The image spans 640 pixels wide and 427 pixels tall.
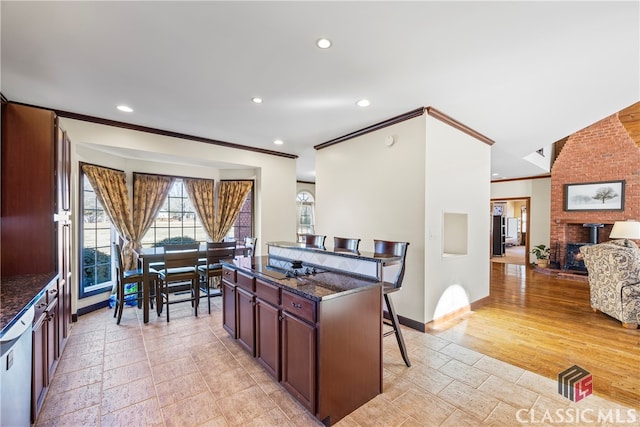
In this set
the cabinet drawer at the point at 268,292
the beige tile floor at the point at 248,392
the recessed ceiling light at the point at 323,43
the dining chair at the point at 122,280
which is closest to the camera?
the beige tile floor at the point at 248,392

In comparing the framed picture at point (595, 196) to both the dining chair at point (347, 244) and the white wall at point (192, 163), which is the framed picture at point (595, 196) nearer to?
the dining chair at point (347, 244)

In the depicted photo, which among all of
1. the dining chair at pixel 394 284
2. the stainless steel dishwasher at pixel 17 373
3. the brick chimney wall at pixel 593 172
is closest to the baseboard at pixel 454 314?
the dining chair at pixel 394 284

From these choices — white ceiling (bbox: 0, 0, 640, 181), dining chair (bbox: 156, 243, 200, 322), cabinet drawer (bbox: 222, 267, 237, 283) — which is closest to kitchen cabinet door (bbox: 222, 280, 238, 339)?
cabinet drawer (bbox: 222, 267, 237, 283)

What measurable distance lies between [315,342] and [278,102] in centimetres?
259

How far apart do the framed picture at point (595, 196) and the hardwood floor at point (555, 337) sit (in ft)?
8.39

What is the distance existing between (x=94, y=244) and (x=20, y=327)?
3488 millimetres

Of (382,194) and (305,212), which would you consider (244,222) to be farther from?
(305,212)

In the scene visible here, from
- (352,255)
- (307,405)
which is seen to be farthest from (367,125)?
(307,405)

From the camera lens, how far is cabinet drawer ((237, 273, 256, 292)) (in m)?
2.52

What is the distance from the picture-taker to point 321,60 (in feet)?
7.70

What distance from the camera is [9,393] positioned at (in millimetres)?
1396

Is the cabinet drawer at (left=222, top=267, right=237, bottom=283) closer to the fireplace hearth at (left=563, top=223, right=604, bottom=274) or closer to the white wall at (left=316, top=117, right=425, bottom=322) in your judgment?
the white wall at (left=316, top=117, right=425, bottom=322)

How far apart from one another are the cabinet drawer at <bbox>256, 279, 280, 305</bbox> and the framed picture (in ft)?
25.8

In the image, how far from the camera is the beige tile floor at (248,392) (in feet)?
6.24
